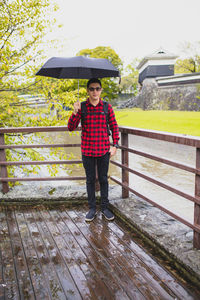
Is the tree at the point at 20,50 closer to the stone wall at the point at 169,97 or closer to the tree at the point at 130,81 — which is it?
the stone wall at the point at 169,97

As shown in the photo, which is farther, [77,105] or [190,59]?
[190,59]

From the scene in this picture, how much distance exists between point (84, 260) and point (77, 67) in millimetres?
2073

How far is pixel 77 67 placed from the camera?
296cm

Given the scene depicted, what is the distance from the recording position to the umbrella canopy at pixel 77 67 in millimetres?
2773

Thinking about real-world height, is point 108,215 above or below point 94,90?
below

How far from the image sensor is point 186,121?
20125mm

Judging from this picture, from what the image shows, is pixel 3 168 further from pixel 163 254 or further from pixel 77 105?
pixel 163 254

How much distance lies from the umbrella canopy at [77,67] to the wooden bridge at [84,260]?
0.86m

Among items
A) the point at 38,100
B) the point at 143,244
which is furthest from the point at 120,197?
the point at 38,100

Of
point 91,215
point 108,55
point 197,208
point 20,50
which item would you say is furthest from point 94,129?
point 108,55

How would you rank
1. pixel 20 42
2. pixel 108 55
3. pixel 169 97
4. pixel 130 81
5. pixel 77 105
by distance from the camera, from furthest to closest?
pixel 130 81 → pixel 108 55 → pixel 169 97 → pixel 20 42 → pixel 77 105

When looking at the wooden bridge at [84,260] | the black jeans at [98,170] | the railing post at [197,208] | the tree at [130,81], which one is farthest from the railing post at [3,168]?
the tree at [130,81]

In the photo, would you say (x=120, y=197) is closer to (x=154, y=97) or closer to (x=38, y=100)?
(x=38, y=100)

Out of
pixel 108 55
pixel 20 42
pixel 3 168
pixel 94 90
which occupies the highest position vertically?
pixel 108 55
